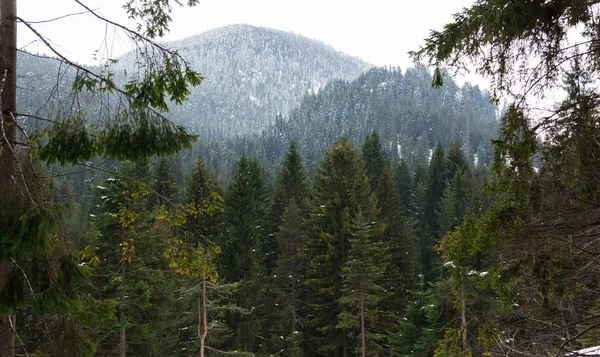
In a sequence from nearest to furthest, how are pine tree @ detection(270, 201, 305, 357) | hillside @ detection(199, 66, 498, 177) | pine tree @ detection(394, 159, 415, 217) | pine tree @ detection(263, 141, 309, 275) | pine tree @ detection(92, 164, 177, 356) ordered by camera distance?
pine tree @ detection(92, 164, 177, 356) < pine tree @ detection(270, 201, 305, 357) < pine tree @ detection(263, 141, 309, 275) < pine tree @ detection(394, 159, 415, 217) < hillside @ detection(199, 66, 498, 177)

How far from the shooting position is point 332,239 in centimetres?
2064

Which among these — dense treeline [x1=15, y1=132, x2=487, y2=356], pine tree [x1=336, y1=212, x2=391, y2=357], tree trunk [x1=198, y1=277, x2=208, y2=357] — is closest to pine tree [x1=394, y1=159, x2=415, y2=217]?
dense treeline [x1=15, y1=132, x2=487, y2=356]

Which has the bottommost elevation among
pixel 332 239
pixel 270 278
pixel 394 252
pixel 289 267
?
pixel 270 278

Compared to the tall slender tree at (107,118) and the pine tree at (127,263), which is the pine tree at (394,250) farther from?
the tall slender tree at (107,118)

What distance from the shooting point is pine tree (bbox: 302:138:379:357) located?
19.7 metres

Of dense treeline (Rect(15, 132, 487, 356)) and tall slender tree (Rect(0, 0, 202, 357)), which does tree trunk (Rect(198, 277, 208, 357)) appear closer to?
dense treeline (Rect(15, 132, 487, 356))

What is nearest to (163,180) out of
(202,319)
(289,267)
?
(289,267)

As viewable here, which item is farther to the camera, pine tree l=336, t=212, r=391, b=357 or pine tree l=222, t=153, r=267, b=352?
pine tree l=222, t=153, r=267, b=352

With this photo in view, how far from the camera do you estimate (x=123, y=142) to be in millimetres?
4250

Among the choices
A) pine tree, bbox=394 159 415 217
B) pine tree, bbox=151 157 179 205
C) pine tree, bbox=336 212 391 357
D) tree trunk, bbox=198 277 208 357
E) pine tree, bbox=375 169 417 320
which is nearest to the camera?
pine tree, bbox=151 157 179 205

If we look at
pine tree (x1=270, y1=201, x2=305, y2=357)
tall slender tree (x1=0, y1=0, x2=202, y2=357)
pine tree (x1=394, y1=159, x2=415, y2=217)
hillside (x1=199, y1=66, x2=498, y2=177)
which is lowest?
pine tree (x1=270, y1=201, x2=305, y2=357)

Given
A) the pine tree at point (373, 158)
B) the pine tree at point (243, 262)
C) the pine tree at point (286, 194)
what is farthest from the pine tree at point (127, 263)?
the pine tree at point (373, 158)

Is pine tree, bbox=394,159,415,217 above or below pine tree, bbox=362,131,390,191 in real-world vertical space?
below

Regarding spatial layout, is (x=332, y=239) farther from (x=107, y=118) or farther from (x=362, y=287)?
(x=107, y=118)
